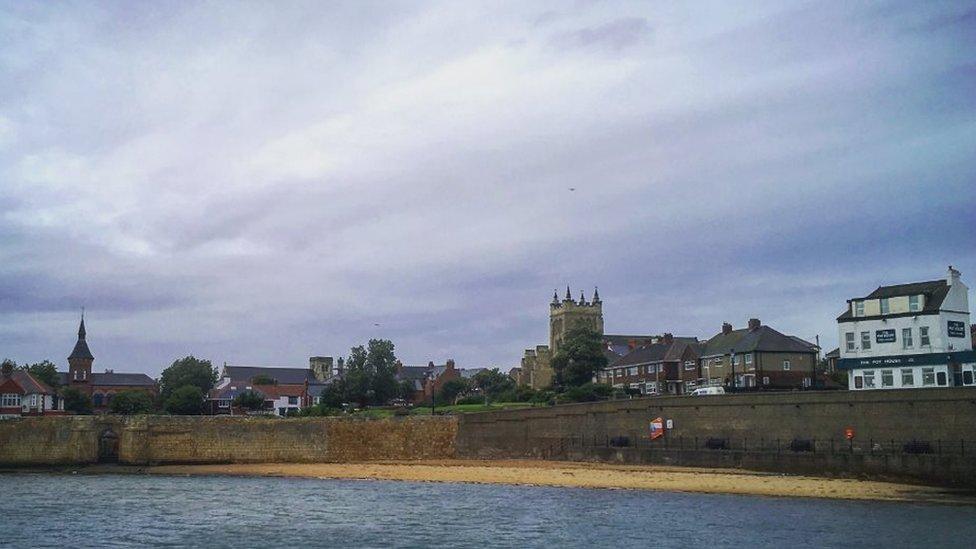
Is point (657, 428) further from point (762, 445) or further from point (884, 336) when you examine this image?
point (884, 336)

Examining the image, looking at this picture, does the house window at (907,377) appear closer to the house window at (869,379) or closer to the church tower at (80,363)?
the house window at (869,379)

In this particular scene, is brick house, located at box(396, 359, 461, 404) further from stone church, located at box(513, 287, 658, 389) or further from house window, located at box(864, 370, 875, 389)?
house window, located at box(864, 370, 875, 389)

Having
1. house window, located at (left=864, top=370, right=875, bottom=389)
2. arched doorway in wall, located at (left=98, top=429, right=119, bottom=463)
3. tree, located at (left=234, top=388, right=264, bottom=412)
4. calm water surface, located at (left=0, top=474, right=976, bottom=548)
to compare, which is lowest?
calm water surface, located at (left=0, top=474, right=976, bottom=548)

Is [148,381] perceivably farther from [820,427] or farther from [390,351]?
[820,427]

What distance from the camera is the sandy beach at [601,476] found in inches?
1665

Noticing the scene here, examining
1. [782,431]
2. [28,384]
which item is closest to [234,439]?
[782,431]

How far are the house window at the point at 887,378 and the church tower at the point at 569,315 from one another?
3992 inches

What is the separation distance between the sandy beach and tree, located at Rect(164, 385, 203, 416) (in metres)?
38.0

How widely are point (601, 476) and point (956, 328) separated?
72.4ft

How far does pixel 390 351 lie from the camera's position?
12225 centimetres

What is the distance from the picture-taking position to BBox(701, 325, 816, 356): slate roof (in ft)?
258

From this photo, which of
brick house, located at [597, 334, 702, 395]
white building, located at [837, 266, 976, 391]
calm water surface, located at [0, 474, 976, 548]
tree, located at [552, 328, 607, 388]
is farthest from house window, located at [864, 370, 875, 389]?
tree, located at [552, 328, 607, 388]

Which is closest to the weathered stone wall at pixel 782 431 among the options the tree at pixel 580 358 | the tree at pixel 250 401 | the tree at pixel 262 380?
the tree at pixel 580 358

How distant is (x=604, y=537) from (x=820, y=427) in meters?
18.2
